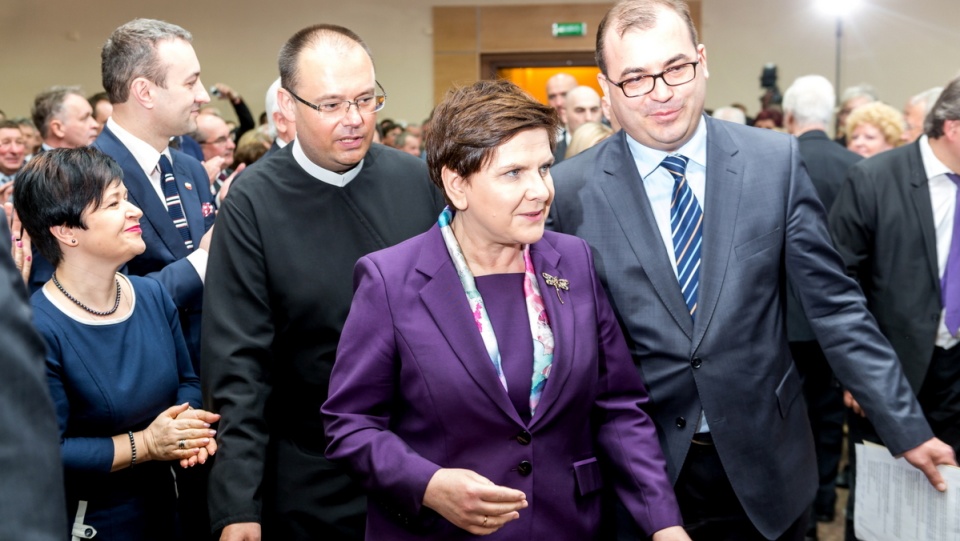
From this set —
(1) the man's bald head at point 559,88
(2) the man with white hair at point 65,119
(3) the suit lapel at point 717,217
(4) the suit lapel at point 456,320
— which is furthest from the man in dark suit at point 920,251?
(2) the man with white hair at point 65,119

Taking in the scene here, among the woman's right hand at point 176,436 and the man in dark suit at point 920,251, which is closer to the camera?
the woman's right hand at point 176,436

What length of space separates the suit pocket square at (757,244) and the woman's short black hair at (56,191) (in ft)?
4.86

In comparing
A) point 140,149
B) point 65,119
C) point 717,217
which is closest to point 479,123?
point 717,217

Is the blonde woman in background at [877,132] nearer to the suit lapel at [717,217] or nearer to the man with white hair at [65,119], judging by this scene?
the suit lapel at [717,217]

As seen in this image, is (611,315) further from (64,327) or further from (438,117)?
(64,327)

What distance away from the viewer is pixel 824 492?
4.24 m

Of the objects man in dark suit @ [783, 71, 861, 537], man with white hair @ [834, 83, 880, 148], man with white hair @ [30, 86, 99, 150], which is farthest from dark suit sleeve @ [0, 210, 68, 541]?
man with white hair @ [834, 83, 880, 148]

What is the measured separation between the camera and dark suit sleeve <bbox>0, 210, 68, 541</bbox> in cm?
80

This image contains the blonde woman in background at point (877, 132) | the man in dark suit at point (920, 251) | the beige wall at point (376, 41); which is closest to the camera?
the man in dark suit at point (920, 251)

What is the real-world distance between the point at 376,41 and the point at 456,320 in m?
9.64

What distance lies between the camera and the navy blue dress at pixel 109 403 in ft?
6.51

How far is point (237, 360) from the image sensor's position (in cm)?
202

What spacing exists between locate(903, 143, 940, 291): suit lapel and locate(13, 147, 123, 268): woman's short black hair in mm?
2439

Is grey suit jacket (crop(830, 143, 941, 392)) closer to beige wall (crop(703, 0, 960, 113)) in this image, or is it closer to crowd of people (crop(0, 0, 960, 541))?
crowd of people (crop(0, 0, 960, 541))
